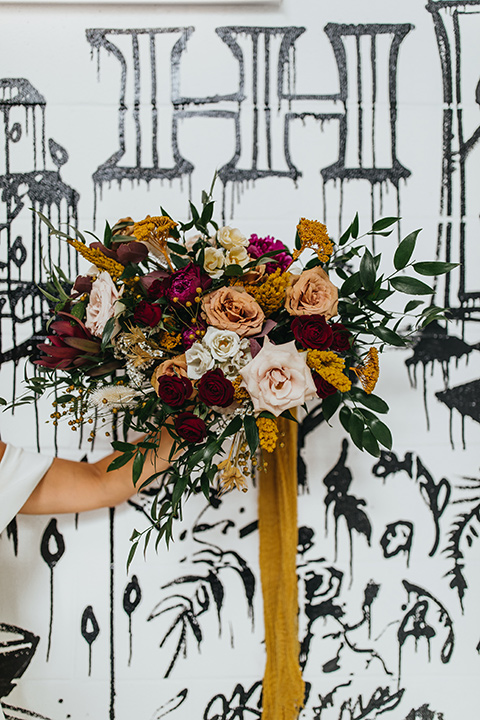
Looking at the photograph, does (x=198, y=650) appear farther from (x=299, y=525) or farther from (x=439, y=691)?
(x=439, y=691)

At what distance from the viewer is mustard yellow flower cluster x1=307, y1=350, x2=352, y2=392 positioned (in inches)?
33.0

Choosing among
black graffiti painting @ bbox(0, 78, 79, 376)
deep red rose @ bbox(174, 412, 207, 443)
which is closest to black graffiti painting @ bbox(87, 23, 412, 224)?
black graffiti painting @ bbox(0, 78, 79, 376)

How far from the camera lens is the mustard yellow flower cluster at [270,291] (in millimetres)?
899

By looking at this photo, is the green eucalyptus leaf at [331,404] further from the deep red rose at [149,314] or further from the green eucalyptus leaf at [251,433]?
the deep red rose at [149,314]

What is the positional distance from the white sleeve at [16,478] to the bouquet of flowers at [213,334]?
227 mm

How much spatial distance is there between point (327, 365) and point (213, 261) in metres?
0.28

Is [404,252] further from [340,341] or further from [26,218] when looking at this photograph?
[26,218]

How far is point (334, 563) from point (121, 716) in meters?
0.67

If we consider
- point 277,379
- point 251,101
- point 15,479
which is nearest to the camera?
point 277,379

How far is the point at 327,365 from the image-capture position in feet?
2.82

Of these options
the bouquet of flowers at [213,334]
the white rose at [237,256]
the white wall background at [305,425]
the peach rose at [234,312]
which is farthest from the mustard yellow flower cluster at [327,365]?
the white wall background at [305,425]

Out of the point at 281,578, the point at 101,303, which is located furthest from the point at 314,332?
the point at 281,578

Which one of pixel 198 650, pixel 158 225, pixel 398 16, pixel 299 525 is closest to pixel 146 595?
pixel 198 650

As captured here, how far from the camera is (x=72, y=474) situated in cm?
116
